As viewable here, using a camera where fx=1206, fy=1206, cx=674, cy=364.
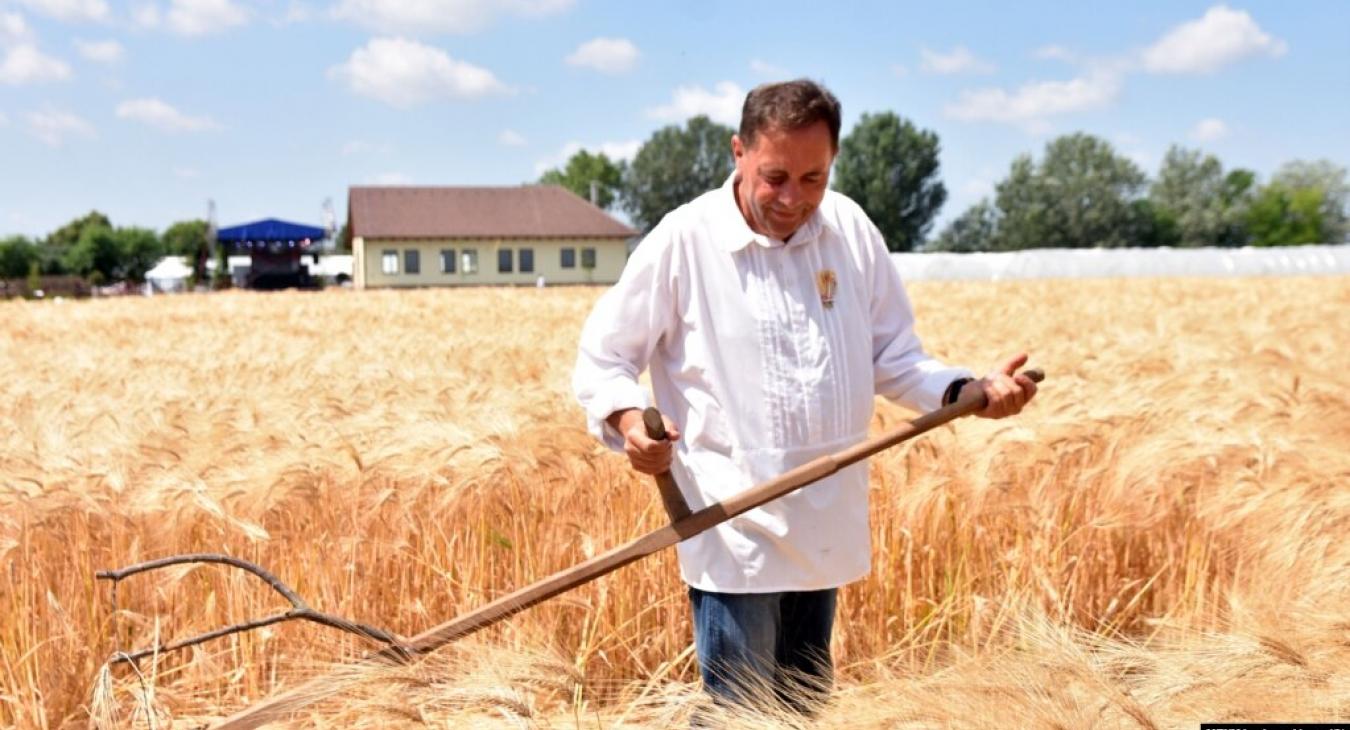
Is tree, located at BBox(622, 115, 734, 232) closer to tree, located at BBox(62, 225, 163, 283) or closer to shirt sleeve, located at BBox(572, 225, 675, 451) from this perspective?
tree, located at BBox(62, 225, 163, 283)

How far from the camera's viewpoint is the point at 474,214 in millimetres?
55812

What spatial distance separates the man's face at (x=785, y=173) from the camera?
2.15 metres

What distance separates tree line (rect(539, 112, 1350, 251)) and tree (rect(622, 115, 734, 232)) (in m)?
0.07

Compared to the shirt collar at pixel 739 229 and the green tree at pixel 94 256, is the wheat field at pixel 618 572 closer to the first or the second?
the shirt collar at pixel 739 229

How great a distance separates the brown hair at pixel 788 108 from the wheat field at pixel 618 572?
966 millimetres

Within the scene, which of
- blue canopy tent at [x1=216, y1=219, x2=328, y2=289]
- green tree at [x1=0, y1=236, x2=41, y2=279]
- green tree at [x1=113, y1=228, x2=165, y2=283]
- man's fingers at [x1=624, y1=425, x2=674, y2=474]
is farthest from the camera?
green tree at [x1=113, y1=228, x2=165, y2=283]

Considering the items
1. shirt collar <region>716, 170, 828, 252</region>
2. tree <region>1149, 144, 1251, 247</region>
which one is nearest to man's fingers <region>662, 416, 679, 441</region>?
shirt collar <region>716, 170, 828, 252</region>

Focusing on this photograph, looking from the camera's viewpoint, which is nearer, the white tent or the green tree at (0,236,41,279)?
the white tent

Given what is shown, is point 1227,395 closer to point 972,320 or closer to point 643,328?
point 643,328

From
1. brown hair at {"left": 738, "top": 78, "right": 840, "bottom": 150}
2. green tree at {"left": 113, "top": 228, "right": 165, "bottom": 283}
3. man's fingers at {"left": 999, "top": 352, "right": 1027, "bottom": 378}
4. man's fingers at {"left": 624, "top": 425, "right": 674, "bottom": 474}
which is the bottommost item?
man's fingers at {"left": 624, "top": 425, "right": 674, "bottom": 474}

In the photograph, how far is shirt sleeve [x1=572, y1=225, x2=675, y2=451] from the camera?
7.65 ft

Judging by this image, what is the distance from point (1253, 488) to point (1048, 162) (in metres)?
89.2

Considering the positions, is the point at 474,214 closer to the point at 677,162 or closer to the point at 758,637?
the point at 677,162

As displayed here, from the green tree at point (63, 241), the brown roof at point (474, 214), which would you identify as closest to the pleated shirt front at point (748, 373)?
the brown roof at point (474, 214)
